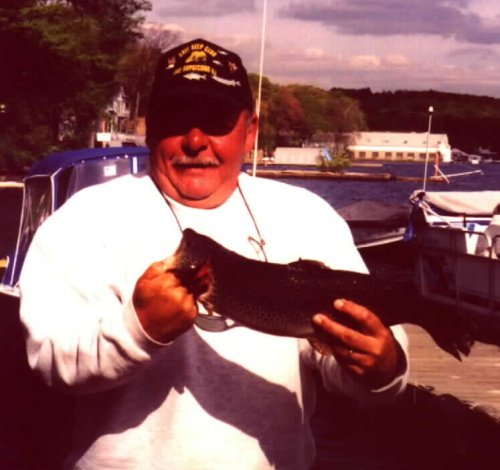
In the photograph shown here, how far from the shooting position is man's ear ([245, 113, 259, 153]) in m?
3.33

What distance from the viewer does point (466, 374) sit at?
10742 mm

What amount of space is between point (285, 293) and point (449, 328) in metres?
0.55

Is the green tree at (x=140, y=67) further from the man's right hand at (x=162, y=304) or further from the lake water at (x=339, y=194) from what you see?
the man's right hand at (x=162, y=304)

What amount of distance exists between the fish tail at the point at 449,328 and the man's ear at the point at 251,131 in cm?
80

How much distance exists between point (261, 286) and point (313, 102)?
643 ft

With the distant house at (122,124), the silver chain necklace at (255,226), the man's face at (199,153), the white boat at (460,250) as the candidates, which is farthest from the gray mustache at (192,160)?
the distant house at (122,124)

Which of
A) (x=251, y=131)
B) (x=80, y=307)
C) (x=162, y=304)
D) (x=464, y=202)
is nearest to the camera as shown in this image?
(x=162, y=304)

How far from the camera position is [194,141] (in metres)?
3.06

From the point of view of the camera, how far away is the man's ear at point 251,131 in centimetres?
333

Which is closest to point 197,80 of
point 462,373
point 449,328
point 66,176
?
point 449,328

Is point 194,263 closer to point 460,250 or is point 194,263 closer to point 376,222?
point 460,250

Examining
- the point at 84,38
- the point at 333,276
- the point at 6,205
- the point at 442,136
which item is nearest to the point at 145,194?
the point at 333,276

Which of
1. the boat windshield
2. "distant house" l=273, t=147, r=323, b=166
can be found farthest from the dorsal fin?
"distant house" l=273, t=147, r=323, b=166

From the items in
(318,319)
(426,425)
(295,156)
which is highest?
(318,319)
